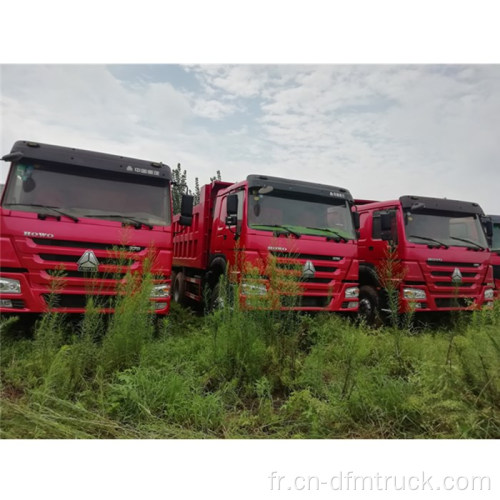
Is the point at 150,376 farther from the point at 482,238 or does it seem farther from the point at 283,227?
the point at 482,238

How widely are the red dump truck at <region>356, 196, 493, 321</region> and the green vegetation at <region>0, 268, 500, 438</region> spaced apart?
2293 millimetres

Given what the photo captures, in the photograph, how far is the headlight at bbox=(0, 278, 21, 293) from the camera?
4168mm

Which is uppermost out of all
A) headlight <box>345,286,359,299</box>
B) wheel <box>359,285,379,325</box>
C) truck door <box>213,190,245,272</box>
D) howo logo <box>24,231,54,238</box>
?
truck door <box>213,190,245,272</box>

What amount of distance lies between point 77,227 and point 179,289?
4.66 m

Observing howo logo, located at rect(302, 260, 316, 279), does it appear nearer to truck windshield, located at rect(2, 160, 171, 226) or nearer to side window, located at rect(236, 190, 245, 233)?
side window, located at rect(236, 190, 245, 233)

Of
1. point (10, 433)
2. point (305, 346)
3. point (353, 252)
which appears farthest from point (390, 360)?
point (10, 433)

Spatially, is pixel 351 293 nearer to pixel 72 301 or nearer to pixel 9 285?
pixel 72 301

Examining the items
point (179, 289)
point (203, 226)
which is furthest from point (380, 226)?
point (179, 289)

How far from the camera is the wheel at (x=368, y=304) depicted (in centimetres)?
696

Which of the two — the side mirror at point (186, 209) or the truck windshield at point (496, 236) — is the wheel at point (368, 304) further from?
the truck windshield at point (496, 236)

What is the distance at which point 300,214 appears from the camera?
19.4ft

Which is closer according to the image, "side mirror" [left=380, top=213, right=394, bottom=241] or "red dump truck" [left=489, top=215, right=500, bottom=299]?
"side mirror" [left=380, top=213, right=394, bottom=241]

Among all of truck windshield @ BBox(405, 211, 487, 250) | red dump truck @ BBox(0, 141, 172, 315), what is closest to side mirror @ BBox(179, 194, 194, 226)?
red dump truck @ BBox(0, 141, 172, 315)

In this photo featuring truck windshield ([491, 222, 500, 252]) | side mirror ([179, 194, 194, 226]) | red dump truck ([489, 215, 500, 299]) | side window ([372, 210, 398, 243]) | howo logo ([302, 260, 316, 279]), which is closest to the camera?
howo logo ([302, 260, 316, 279])
